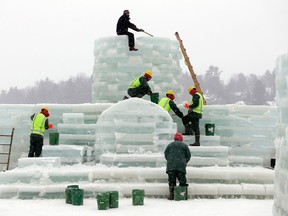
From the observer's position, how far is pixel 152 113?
10.4 m

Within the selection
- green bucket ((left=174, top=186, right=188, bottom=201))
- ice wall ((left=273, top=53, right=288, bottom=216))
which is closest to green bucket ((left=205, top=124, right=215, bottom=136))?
green bucket ((left=174, top=186, right=188, bottom=201))

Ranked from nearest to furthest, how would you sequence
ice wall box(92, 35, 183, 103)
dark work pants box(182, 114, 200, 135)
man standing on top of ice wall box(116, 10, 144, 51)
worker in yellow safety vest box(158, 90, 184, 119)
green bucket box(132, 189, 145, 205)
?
1. green bucket box(132, 189, 145, 205)
2. dark work pants box(182, 114, 200, 135)
3. worker in yellow safety vest box(158, 90, 184, 119)
4. man standing on top of ice wall box(116, 10, 144, 51)
5. ice wall box(92, 35, 183, 103)

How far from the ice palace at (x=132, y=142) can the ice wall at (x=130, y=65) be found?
0.10 ft

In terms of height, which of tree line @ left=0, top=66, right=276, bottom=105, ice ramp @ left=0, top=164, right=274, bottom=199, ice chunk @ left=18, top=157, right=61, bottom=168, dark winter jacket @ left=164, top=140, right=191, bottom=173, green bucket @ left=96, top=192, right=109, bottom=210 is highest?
tree line @ left=0, top=66, right=276, bottom=105

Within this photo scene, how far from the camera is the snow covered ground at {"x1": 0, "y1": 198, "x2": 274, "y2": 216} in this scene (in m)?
7.04

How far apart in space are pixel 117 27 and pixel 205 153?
16.7ft

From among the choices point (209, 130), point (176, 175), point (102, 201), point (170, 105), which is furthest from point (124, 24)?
point (102, 201)

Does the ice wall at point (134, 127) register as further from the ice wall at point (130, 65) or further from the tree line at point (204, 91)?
the tree line at point (204, 91)

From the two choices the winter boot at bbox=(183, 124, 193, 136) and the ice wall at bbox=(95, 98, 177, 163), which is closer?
the ice wall at bbox=(95, 98, 177, 163)

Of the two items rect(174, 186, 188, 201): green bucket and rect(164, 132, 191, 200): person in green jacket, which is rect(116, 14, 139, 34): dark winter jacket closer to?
rect(164, 132, 191, 200): person in green jacket

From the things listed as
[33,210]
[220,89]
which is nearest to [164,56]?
[33,210]

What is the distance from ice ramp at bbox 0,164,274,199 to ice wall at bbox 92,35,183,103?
13.6 ft

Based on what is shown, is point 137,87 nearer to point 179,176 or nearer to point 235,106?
point 235,106

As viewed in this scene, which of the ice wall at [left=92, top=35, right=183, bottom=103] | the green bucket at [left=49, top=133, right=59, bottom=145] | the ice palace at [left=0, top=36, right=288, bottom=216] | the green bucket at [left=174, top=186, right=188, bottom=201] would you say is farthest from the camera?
the ice wall at [left=92, top=35, right=183, bottom=103]
